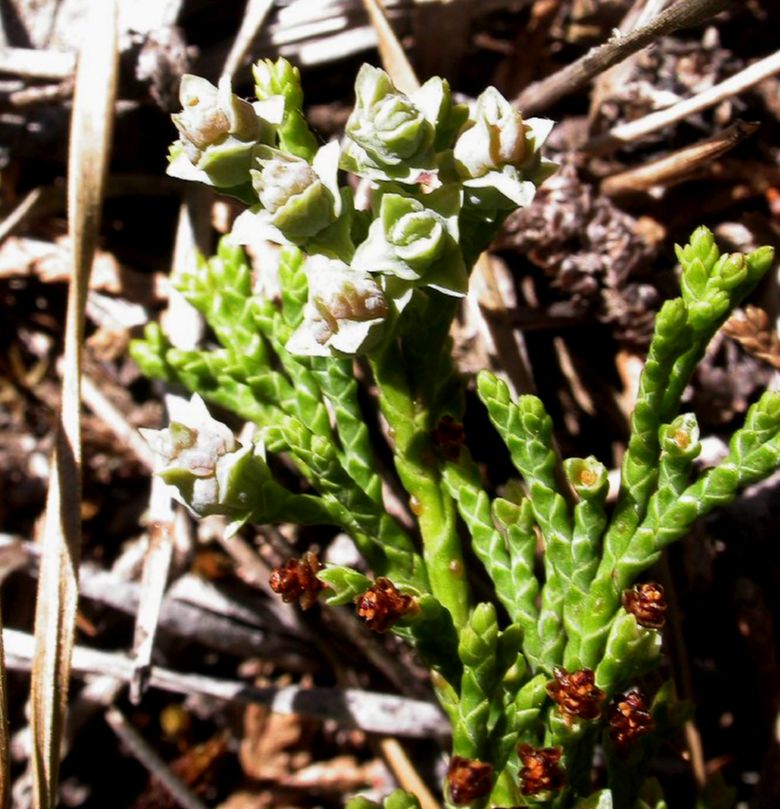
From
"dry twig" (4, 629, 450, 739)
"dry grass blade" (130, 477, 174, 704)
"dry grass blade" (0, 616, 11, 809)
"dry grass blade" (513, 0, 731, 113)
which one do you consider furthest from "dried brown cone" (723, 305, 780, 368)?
"dry grass blade" (0, 616, 11, 809)

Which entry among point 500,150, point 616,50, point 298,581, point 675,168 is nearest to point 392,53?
point 616,50

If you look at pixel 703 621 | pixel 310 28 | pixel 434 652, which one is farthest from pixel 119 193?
pixel 703 621

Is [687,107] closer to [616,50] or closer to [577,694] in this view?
[616,50]

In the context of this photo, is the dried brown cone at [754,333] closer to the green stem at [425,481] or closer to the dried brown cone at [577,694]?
the green stem at [425,481]

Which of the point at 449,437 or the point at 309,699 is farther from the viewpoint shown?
the point at 309,699

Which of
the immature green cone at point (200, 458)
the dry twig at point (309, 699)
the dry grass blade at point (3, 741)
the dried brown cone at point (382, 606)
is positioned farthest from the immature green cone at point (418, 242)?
the dry twig at point (309, 699)

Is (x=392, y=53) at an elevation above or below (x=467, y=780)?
above

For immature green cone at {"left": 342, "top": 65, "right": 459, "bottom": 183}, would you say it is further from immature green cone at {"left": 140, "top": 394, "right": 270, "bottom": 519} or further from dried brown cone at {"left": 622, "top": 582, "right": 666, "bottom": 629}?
dried brown cone at {"left": 622, "top": 582, "right": 666, "bottom": 629}

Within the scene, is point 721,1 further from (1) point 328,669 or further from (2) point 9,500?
(2) point 9,500
